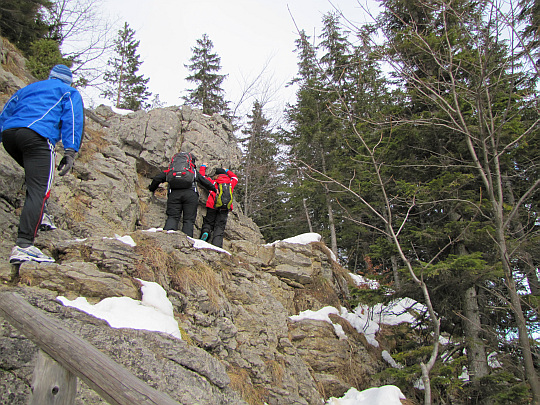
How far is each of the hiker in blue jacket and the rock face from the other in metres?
0.44

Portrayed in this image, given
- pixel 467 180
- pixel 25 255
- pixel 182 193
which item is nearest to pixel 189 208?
pixel 182 193

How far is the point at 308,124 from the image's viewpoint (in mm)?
17734

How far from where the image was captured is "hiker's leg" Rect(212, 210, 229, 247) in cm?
865

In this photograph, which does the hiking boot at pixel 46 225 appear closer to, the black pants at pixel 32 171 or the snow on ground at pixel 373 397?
the black pants at pixel 32 171

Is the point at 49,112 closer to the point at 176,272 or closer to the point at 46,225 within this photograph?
the point at 46,225

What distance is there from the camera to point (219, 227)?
8836mm

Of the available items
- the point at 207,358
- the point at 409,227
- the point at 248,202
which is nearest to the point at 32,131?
the point at 207,358

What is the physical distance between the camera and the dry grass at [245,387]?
4.61 m

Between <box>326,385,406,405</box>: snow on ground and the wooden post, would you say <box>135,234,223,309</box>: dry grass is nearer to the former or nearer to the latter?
<box>326,385,406,405</box>: snow on ground

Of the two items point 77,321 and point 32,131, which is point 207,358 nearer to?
point 77,321

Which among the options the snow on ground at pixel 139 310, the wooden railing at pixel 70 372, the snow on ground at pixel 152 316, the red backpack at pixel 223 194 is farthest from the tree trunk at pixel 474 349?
the wooden railing at pixel 70 372

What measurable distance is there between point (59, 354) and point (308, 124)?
16911 mm

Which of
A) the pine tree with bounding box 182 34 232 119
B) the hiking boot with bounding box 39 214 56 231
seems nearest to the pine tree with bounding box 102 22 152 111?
the pine tree with bounding box 182 34 232 119

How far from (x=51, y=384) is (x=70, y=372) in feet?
0.37
